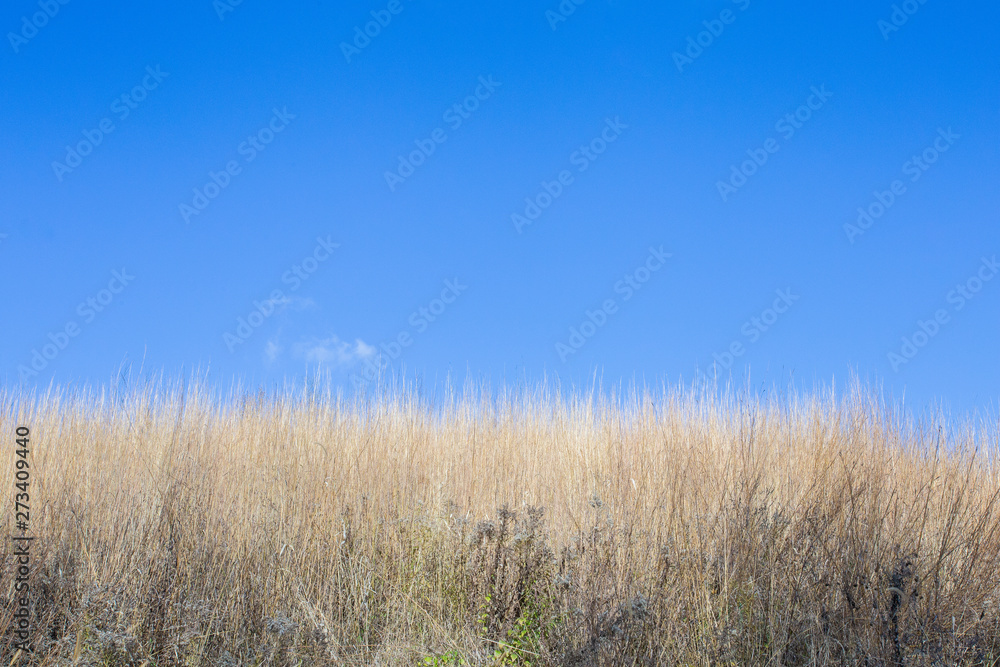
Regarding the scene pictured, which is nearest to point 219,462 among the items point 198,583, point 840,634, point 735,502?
point 198,583

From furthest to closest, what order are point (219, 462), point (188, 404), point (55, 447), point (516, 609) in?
point (188, 404) → point (55, 447) → point (219, 462) → point (516, 609)

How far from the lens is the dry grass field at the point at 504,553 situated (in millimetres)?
3889

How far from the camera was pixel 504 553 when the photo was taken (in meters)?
4.46

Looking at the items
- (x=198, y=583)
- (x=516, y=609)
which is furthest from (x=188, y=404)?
(x=516, y=609)

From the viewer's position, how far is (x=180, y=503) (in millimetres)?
4988

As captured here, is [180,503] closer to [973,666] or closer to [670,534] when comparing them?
[670,534]

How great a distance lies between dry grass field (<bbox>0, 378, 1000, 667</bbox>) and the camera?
12.8 feet

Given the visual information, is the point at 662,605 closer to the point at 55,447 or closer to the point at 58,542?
the point at 58,542

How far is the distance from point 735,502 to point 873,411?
256 cm

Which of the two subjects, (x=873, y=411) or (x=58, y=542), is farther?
(x=873, y=411)

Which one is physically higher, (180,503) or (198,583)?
(180,503)

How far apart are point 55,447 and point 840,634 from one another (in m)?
7.05

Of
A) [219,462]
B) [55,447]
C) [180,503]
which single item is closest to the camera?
[180,503]

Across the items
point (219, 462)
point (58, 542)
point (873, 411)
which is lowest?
point (58, 542)
